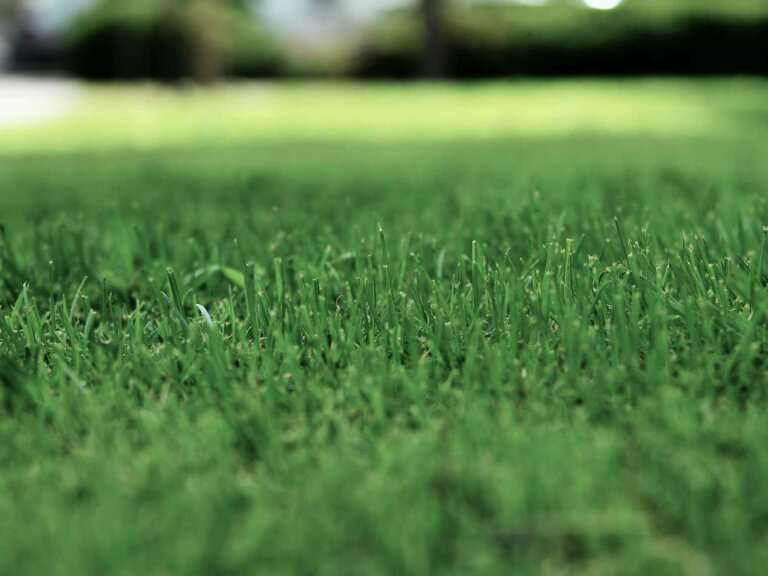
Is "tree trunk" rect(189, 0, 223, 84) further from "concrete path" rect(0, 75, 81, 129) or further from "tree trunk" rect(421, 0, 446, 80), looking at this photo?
"tree trunk" rect(421, 0, 446, 80)

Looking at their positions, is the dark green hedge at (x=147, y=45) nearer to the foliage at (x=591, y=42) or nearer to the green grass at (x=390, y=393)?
the foliage at (x=591, y=42)

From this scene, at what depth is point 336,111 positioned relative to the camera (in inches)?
449

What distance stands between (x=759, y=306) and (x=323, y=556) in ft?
3.20

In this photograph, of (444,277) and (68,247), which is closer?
(444,277)

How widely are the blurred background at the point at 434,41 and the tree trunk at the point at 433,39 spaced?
24 mm

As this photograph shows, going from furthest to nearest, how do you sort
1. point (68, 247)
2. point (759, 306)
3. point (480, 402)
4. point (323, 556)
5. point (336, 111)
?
point (336, 111) → point (68, 247) → point (759, 306) → point (480, 402) → point (323, 556)

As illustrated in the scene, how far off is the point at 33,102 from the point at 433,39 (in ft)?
29.8

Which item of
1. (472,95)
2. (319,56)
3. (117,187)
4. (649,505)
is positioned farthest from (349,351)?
(319,56)

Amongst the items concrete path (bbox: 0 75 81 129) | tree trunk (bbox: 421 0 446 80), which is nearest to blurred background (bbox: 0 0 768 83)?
tree trunk (bbox: 421 0 446 80)

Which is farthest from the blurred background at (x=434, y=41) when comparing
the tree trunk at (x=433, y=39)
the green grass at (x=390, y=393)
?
the green grass at (x=390, y=393)

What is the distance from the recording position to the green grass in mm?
1081

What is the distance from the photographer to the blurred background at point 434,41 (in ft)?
67.4

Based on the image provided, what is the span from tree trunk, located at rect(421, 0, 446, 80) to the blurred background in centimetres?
2

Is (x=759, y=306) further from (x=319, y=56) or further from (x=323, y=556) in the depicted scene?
(x=319, y=56)
